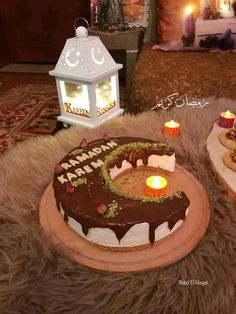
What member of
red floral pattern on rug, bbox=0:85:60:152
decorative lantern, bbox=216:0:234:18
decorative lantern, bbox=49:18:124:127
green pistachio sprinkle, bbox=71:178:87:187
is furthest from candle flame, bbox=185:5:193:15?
green pistachio sprinkle, bbox=71:178:87:187

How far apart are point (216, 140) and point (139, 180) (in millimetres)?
411

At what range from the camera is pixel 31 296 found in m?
0.74

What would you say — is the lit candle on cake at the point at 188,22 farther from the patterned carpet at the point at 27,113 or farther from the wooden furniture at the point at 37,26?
the wooden furniture at the point at 37,26

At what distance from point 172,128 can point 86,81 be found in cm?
42

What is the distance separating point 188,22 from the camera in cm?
203

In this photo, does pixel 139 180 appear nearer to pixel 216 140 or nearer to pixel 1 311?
pixel 216 140

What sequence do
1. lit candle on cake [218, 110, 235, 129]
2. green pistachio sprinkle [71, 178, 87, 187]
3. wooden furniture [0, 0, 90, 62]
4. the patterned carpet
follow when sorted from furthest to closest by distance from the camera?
wooden furniture [0, 0, 90, 62]
the patterned carpet
lit candle on cake [218, 110, 235, 129]
green pistachio sprinkle [71, 178, 87, 187]

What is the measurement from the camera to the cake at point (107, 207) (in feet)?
2.56

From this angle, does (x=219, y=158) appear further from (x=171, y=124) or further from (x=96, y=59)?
(x=96, y=59)

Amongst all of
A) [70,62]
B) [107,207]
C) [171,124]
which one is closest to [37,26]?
[70,62]

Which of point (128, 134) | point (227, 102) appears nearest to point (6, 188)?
point (128, 134)

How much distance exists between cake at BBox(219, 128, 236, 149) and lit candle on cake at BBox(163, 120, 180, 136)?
18cm

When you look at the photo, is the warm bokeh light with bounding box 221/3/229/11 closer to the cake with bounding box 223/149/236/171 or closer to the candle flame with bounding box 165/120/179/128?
the candle flame with bounding box 165/120/179/128

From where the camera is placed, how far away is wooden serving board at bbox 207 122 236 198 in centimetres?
100
